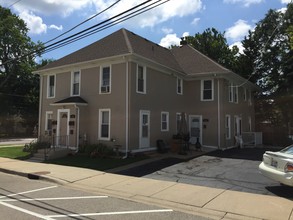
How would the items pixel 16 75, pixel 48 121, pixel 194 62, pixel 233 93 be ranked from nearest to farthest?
pixel 48 121, pixel 194 62, pixel 233 93, pixel 16 75

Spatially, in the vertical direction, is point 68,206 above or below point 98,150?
below

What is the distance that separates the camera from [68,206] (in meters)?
7.64

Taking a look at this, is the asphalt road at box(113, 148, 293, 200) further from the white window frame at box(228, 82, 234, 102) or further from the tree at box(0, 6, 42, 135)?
the tree at box(0, 6, 42, 135)

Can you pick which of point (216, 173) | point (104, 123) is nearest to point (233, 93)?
point (104, 123)

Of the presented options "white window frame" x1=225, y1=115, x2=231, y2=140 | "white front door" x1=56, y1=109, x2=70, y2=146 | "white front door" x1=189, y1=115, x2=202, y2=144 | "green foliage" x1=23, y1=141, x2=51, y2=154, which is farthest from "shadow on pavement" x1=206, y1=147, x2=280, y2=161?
"green foliage" x1=23, y1=141, x2=51, y2=154

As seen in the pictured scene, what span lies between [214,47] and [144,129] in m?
27.9

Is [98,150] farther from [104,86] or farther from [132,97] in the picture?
[104,86]

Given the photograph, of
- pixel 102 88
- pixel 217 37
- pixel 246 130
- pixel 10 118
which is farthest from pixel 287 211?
pixel 10 118

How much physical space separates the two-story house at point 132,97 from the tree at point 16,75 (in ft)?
85.6

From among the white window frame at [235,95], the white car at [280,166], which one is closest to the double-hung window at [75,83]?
the white window frame at [235,95]

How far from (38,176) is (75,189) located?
2744 millimetres

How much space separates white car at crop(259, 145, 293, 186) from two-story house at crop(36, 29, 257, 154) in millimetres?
9016

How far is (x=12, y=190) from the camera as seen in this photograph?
31.4 ft

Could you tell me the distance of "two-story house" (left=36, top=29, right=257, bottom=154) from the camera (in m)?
17.8
